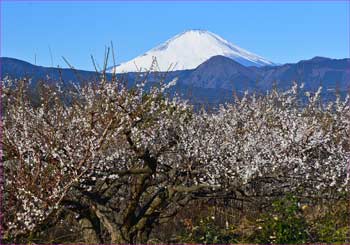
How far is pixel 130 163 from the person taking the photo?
875 cm

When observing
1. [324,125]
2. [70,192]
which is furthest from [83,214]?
[324,125]

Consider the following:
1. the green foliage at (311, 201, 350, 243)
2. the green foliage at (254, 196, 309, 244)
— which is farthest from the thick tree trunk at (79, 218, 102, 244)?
the green foliage at (311, 201, 350, 243)

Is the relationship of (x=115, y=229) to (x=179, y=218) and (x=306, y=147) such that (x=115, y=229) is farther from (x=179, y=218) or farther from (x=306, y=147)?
(x=306, y=147)

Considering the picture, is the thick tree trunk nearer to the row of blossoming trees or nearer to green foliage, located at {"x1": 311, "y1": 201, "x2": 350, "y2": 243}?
the row of blossoming trees

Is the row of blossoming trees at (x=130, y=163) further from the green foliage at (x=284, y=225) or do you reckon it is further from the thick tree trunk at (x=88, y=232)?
the green foliage at (x=284, y=225)

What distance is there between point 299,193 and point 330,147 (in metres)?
1.49

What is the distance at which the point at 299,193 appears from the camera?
921 centimetres

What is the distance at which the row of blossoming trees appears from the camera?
7254 millimetres

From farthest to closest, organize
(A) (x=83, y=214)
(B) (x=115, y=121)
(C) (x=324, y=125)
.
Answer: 1. (C) (x=324, y=125)
2. (A) (x=83, y=214)
3. (B) (x=115, y=121)

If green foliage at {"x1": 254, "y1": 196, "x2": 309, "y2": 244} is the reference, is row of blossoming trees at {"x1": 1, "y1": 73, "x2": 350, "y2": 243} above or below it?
above

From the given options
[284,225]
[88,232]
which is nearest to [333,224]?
[284,225]

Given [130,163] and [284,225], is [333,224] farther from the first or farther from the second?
[130,163]

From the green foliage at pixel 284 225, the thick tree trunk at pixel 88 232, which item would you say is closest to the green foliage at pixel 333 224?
the green foliage at pixel 284 225

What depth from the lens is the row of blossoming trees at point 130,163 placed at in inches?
286
